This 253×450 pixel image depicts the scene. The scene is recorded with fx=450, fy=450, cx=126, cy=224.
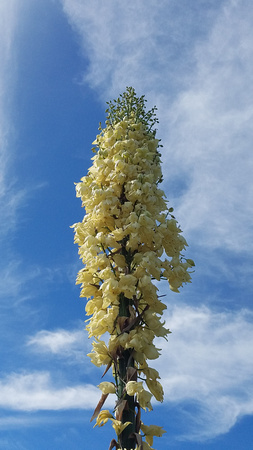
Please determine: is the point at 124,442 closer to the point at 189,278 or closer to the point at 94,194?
the point at 189,278

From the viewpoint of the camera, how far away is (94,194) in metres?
6.56

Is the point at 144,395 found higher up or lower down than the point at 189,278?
lower down

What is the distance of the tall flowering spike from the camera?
554cm

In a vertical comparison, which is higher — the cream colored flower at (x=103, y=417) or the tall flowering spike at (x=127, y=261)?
the tall flowering spike at (x=127, y=261)

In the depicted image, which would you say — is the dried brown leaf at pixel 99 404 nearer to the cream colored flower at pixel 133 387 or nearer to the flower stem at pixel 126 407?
the flower stem at pixel 126 407

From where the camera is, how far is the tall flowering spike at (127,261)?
5.54 metres

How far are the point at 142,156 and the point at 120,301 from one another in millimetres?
2373

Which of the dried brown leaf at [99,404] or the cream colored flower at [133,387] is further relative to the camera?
the dried brown leaf at [99,404]

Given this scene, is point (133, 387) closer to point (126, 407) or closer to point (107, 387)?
point (126, 407)

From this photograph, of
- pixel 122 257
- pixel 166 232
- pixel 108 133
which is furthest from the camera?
pixel 108 133

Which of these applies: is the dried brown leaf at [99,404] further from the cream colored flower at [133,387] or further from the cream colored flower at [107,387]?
the cream colored flower at [133,387]

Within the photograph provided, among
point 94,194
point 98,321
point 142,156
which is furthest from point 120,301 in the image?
point 142,156

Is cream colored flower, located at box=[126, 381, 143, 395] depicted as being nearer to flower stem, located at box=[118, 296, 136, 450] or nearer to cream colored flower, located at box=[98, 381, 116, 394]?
flower stem, located at box=[118, 296, 136, 450]

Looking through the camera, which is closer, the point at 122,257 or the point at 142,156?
the point at 122,257
